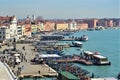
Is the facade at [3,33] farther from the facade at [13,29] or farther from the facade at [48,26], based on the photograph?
the facade at [48,26]

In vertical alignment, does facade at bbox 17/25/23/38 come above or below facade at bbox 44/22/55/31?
above

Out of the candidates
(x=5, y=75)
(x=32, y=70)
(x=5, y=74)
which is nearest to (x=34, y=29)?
(x=32, y=70)

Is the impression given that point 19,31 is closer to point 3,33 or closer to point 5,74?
point 3,33

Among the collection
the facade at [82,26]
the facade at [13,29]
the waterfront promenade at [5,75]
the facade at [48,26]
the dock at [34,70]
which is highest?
the facade at [13,29]

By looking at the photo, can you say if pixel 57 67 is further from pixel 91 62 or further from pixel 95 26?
pixel 95 26

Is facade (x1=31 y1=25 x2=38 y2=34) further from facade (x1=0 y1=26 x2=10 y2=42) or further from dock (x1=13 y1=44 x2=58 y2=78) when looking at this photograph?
dock (x1=13 y1=44 x2=58 y2=78)

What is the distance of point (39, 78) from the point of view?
11.8 metres

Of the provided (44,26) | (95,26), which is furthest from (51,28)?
(95,26)

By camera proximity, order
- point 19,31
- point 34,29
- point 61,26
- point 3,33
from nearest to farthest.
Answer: point 3,33
point 19,31
point 34,29
point 61,26

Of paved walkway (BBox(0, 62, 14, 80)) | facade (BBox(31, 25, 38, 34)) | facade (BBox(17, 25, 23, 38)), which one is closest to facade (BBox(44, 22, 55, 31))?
facade (BBox(31, 25, 38, 34))

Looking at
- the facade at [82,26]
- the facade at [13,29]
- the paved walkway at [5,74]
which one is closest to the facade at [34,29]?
the facade at [13,29]

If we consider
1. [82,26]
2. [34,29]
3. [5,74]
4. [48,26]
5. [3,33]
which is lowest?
[82,26]

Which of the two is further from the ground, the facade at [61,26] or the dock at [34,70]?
the dock at [34,70]

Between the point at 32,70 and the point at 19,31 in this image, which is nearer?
the point at 32,70
